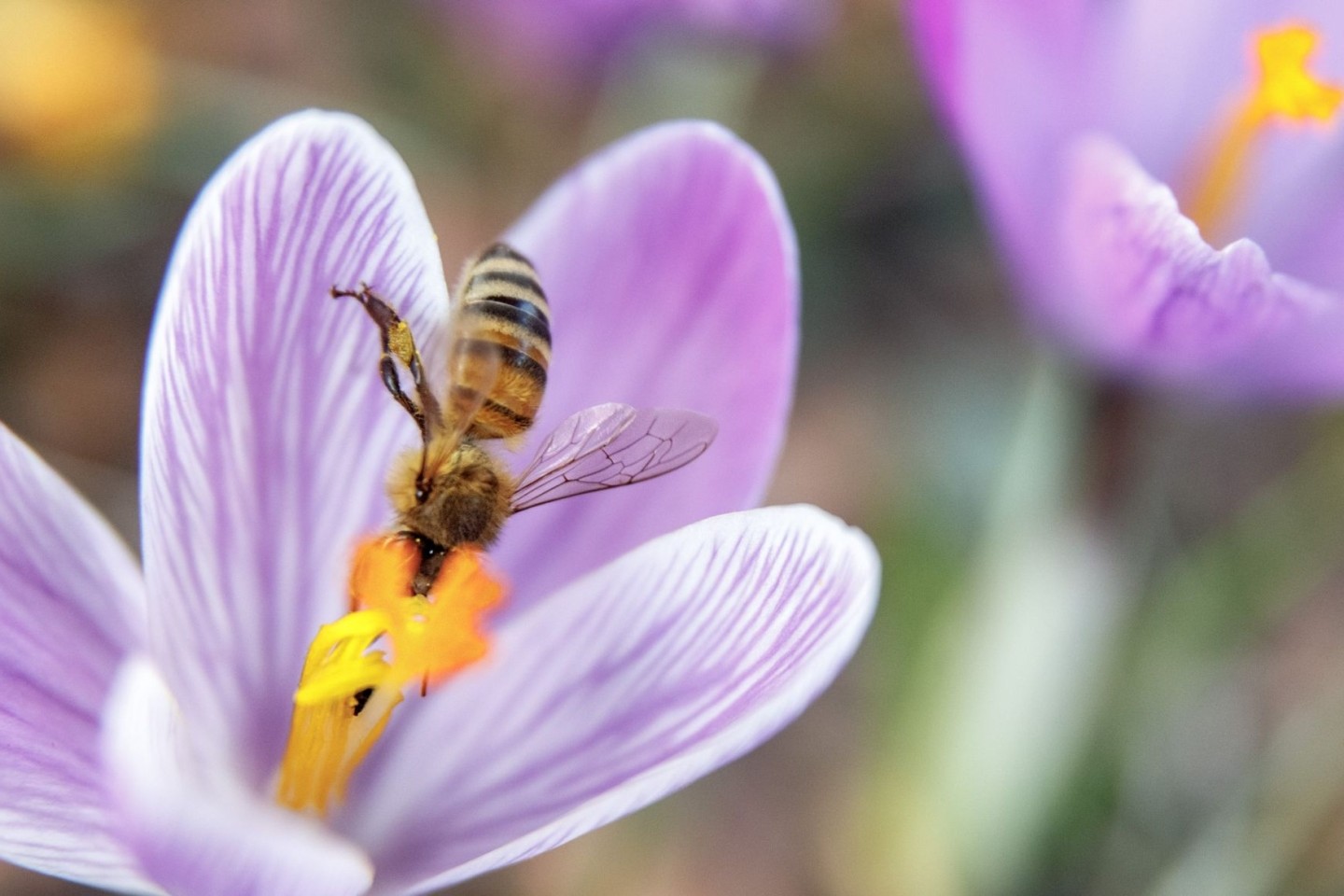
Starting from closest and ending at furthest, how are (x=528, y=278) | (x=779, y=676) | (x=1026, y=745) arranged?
1. (x=779, y=676)
2. (x=528, y=278)
3. (x=1026, y=745)

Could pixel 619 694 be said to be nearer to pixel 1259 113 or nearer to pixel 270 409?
pixel 270 409

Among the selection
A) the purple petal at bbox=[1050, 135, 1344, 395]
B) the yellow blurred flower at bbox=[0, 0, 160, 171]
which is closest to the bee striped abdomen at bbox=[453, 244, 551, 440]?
the purple petal at bbox=[1050, 135, 1344, 395]

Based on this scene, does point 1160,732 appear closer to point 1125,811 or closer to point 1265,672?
point 1125,811

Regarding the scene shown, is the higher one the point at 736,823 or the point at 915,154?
the point at 915,154

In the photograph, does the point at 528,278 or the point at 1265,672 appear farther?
the point at 1265,672

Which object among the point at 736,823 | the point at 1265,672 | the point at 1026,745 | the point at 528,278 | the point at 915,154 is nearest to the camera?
the point at 528,278

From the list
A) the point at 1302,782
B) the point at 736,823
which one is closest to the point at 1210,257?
the point at 1302,782
